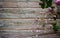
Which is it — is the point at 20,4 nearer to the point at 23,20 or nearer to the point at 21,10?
the point at 21,10

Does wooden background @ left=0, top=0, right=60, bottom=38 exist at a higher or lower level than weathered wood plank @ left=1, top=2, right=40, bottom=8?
lower

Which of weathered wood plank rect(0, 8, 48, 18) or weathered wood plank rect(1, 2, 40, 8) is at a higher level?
weathered wood plank rect(1, 2, 40, 8)

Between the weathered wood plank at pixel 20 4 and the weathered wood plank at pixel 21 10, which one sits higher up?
the weathered wood plank at pixel 20 4

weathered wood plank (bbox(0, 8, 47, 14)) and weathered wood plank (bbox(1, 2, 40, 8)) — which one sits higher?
weathered wood plank (bbox(1, 2, 40, 8))

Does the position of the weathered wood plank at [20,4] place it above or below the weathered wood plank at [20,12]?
above

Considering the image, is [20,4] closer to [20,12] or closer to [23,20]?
[20,12]

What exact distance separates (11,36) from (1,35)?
13 cm

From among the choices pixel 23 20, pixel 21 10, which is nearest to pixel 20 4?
pixel 21 10

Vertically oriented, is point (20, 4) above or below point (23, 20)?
above

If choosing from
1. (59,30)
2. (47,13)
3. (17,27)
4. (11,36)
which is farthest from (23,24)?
(59,30)

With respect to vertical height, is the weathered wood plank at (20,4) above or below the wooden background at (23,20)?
above

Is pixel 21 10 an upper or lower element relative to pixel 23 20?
upper

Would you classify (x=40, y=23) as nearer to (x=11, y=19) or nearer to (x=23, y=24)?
(x=23, y=24)

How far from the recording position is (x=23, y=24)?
4.66ft
